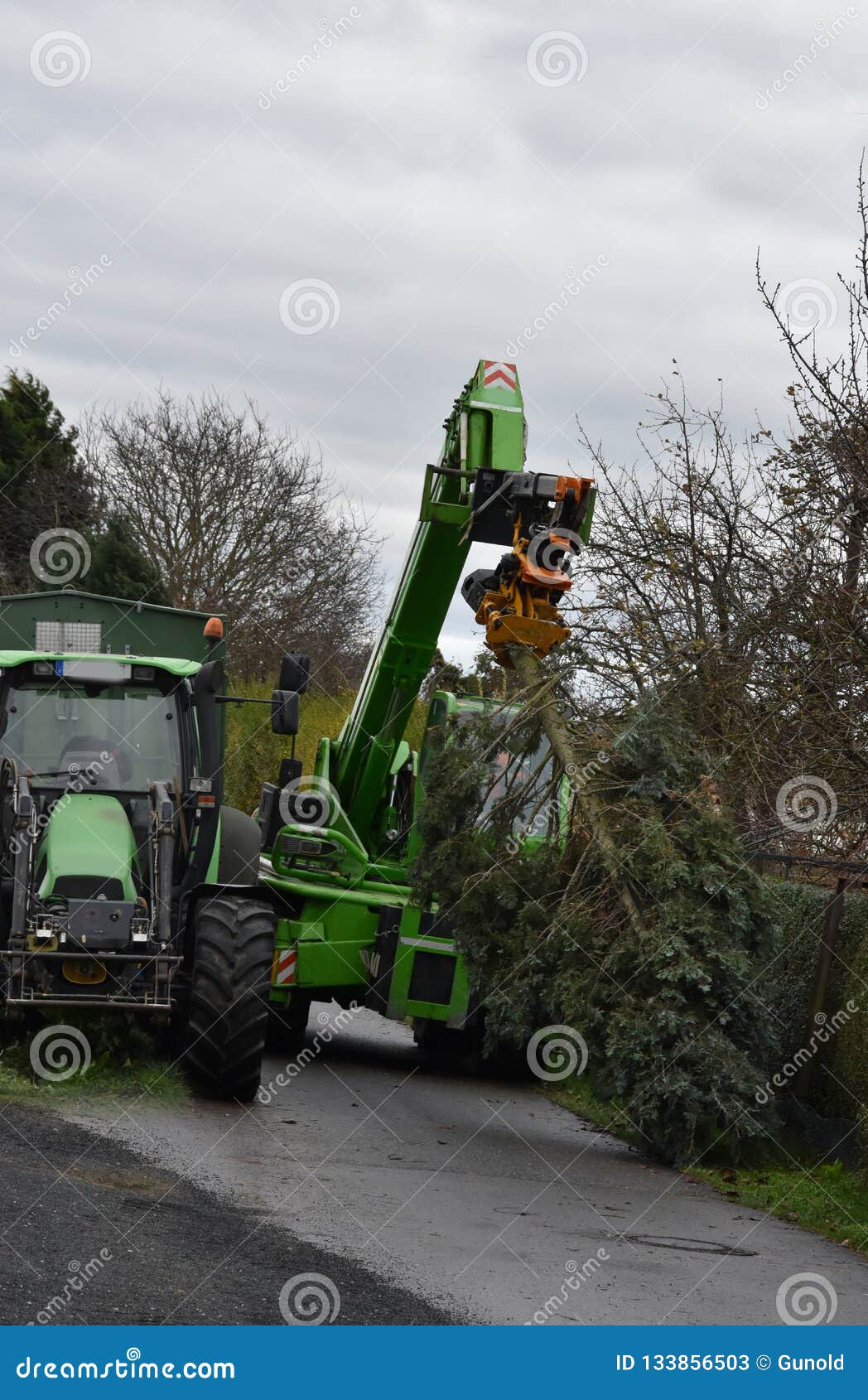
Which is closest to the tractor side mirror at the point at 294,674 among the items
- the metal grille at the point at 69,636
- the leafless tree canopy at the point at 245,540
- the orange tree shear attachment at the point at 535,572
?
the orange tree shear attachment at the point at 535,572

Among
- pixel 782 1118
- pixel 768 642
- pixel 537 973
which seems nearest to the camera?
pixel 537 973

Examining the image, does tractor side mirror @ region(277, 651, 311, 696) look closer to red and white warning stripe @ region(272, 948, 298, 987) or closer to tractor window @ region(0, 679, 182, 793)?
tractor window @ region(0, 679, 182, 793)

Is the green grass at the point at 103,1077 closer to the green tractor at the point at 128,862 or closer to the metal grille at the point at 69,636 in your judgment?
the green tractor at the point at 128,862

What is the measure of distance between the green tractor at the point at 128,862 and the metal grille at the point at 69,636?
42cm

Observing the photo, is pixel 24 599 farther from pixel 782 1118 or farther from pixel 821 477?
pixel 782 1118

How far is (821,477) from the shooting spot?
10812 mm

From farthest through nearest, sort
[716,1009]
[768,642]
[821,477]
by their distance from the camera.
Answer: [768,642] → [821,477] → [716,1009]

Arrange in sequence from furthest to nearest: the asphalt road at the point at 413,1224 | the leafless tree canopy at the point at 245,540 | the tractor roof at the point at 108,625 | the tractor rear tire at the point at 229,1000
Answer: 1. the leafless tree canopy at the point at 245,540
2. the tractor roof at the point at 108,625
3. the tractor rear tire at the point at 229,1000
4. the asphalt road at the point at 413,1224

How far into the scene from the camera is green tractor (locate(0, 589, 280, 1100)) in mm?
8961

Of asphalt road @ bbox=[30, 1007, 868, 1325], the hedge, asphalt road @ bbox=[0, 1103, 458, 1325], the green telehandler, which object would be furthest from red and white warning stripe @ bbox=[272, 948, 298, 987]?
asphalt road @ bbox=[0, 1103, 458, 1325]

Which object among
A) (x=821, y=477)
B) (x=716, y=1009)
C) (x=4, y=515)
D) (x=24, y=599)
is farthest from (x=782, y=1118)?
(x=4, y=515)

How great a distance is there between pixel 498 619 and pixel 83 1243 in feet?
14.2

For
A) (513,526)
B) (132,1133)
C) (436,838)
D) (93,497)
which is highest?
A: (93,497)

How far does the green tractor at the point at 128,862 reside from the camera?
8961 mm
